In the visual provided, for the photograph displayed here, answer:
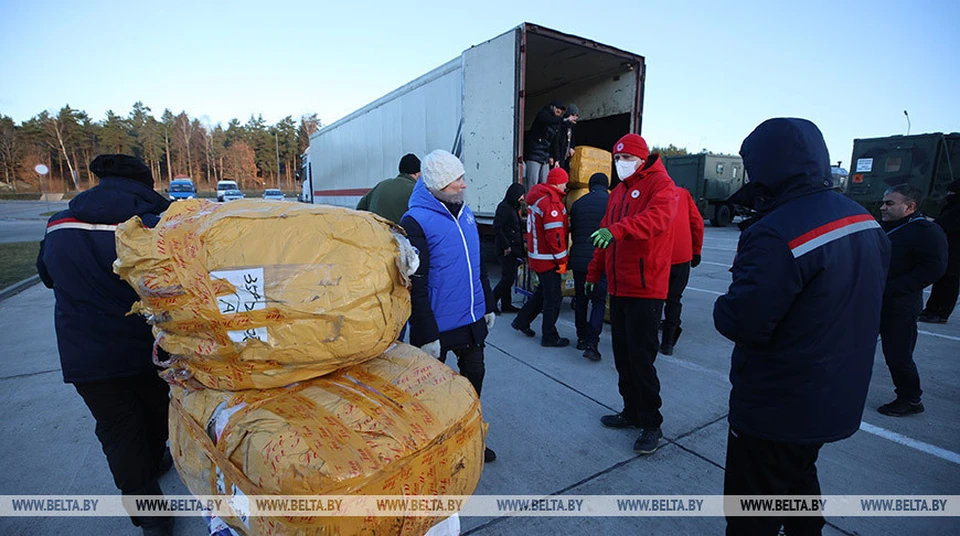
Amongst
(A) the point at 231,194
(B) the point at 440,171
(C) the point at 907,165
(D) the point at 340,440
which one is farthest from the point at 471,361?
(A) the point at 231,194

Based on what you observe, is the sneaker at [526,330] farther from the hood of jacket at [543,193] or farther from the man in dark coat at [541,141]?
the man in dark coat at [541,141]

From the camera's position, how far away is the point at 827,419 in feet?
4.94

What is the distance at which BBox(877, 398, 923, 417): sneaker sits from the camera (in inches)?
124

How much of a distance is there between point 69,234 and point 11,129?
224ft

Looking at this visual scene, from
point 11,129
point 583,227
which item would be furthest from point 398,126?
point 11,129

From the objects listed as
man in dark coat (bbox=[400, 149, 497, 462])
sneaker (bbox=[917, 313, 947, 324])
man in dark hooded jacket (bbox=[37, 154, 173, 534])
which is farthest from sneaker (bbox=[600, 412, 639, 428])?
sneaker (bbox=[917, 313, 947, 324])

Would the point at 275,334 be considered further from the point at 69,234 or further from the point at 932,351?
the point at 932,351

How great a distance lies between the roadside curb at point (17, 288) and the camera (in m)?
7.10

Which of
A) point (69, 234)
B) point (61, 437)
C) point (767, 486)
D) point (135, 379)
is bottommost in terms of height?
point (61, 437)

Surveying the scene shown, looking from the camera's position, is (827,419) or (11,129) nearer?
(827,419)

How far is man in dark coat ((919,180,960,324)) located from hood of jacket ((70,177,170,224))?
26.0 ft

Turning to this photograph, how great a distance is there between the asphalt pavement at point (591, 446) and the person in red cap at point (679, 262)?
25 centimetres

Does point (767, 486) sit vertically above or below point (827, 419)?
below

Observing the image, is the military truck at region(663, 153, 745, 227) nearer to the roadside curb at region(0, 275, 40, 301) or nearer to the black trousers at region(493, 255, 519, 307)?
the black trousers at region(493, 255, 519, 307)
